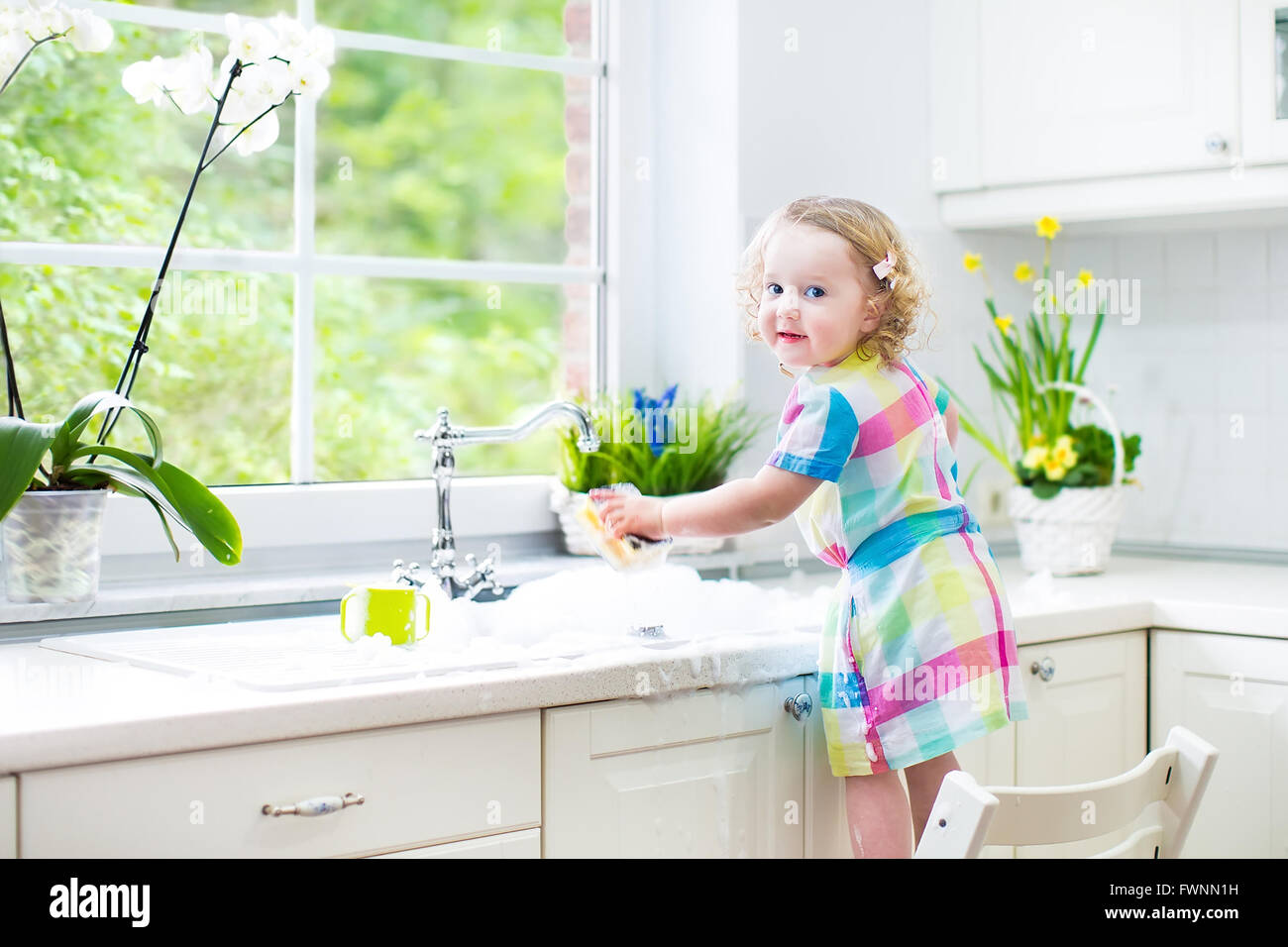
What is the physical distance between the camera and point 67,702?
3.83 feet

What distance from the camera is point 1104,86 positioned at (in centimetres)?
217

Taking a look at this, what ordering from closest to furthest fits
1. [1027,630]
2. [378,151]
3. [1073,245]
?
[1027,630] < [1073,245] < [378,151]

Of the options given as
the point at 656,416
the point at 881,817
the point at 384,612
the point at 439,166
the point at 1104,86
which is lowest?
the point at 881,817

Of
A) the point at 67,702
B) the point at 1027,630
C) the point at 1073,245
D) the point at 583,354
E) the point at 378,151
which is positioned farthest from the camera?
the point at 378,151

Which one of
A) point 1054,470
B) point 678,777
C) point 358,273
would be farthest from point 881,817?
point 358,273

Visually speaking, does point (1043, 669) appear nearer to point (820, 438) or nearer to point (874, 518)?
point (874, 518)

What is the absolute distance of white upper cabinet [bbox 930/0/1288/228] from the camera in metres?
2.02

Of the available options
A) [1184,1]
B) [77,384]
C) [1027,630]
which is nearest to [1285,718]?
[1027,630]

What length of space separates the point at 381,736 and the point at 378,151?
168 inches

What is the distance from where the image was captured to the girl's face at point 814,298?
4.66 ft

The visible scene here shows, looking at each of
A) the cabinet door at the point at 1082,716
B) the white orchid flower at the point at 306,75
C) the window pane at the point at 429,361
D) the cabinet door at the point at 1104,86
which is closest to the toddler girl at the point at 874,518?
the cabinet door at the point at 1082,716

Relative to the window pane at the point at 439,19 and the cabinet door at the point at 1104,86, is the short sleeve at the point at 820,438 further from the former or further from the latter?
the window pane at the point at 439,19

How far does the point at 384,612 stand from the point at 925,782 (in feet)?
2.07
